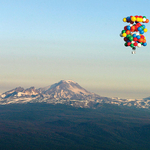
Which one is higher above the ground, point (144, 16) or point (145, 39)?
point (144, 16)

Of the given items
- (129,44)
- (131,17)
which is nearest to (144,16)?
(131,17)

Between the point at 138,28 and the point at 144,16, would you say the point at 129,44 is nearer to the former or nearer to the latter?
the point at 138,28

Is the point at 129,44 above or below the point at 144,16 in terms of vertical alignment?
below

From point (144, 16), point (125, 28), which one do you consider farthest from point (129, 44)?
point (144, 16)

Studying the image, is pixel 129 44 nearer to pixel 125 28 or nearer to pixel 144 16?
pixel 125 28
